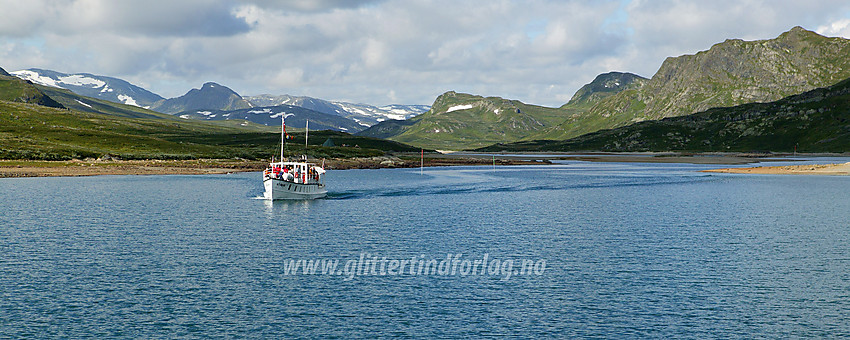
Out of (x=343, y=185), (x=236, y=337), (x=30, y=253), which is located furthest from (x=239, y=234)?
(x=343, y=185)

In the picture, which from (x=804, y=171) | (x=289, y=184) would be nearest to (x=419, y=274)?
(x=289, y=184)

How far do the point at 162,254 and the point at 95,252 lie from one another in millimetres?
5255

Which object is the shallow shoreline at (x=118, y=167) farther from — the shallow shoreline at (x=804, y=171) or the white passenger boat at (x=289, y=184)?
the shallow shoreline at (x=804, y=171)

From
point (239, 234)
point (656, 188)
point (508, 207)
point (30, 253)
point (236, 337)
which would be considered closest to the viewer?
point (236, 337)

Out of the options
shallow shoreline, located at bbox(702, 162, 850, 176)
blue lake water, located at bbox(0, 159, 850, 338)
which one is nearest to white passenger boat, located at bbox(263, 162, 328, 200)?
blue lake water, located at bbox(0, 159, 850, 338)

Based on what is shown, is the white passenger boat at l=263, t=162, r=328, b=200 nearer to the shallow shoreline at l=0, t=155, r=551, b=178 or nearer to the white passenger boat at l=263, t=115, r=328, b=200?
the white passenger boat at l=263, t=115, r=328, b=200

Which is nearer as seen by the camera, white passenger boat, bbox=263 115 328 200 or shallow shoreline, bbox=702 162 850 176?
white passenger boat, bbox=263 115 328 200

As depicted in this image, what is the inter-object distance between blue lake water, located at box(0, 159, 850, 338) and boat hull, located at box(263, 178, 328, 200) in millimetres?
2458

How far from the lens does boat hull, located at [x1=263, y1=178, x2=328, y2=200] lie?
90350 mm

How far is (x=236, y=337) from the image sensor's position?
1145 inches

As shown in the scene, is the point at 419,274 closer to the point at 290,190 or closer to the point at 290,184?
the point at 290,184

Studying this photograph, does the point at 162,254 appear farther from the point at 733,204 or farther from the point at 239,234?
the point at 733,204

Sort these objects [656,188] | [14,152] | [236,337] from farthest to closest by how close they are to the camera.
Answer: [14,152] → [656,188] → [236,337]

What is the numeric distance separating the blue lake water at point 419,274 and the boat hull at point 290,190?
2458 mm
